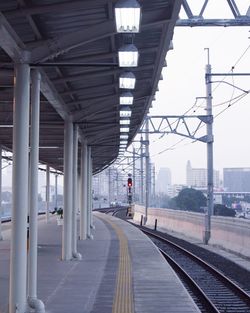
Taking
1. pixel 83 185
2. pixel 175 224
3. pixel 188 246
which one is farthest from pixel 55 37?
pixel 175 224

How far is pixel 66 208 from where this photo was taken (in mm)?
17453

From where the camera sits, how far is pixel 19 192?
9320 millimetres

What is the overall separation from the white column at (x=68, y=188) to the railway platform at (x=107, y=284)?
1.74 ft

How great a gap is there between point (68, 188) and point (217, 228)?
1305cm

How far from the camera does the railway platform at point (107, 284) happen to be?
34.8 feet

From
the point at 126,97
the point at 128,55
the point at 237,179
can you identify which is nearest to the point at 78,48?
the point at 128,55

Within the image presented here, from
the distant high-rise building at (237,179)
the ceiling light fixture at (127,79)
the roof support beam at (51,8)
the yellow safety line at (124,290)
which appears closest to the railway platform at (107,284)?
the yellow safety line at (124,290)

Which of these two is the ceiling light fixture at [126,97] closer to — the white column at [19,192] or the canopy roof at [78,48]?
the canopy roof at [78,48]

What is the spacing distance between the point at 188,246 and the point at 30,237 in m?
21.7

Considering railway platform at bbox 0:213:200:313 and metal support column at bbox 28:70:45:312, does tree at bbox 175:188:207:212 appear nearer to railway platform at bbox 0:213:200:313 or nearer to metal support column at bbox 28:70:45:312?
railway platform at bbox 0:213:200:313

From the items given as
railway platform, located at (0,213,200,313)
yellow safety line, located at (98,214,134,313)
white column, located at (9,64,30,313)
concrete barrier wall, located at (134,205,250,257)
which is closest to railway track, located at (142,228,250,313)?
railway platform, located at (0,213,200,313)

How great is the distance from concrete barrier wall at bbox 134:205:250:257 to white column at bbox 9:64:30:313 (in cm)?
1499

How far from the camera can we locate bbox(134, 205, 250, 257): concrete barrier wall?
24078 mm

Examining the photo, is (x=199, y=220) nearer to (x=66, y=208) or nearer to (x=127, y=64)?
(x=66, y=208)
